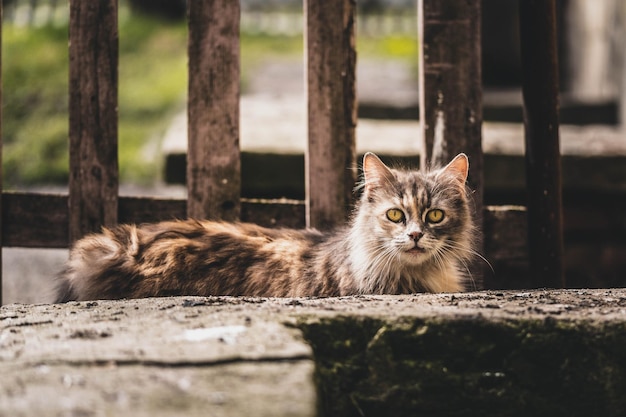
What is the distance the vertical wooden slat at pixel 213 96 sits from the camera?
368 cm

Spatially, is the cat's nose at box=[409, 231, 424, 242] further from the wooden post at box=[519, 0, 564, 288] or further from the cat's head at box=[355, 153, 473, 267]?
the wooden post at box=[519, 0, 564, 288]

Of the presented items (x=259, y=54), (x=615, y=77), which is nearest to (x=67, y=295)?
(x=615, y=77)

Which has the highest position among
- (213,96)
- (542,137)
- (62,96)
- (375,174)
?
(62,96)

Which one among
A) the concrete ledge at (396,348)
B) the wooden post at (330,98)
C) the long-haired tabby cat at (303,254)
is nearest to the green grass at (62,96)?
the wooden post at (330,98)

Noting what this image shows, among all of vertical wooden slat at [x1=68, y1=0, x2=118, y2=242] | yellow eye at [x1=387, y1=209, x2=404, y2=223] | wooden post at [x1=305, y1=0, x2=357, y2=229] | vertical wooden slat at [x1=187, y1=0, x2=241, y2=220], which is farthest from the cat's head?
vertical wooden slat at [x1=68, y1=0, x2=118, y2=242]

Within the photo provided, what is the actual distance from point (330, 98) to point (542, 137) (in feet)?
3.33

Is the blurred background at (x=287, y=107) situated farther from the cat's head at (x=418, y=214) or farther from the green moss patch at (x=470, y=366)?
the green moss patch at (x=470, y=366)

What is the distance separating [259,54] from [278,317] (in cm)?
886

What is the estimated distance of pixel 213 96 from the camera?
370 centimetres

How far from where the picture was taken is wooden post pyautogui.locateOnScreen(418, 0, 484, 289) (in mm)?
3736

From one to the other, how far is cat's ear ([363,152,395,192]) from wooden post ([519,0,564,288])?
2.36 ft

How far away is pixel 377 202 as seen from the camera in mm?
3510

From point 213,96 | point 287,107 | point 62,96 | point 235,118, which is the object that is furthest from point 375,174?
point 62,96

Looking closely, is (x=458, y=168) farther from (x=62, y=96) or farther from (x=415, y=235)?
(x=62, y=96)
